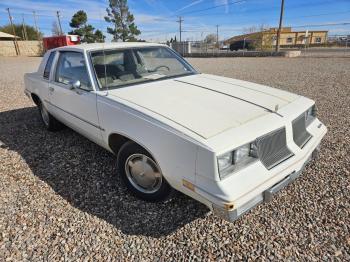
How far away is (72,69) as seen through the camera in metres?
3.73

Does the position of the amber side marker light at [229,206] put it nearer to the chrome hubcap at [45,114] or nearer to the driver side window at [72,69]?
the driver side window at [72,69]

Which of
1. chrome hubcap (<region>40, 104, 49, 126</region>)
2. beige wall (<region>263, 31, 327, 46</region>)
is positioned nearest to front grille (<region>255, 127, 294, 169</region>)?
chrome hubcap (<region>40, 104, 49, 126</region>)

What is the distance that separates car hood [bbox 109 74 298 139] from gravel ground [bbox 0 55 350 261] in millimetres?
983

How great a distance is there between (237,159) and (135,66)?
2.11m

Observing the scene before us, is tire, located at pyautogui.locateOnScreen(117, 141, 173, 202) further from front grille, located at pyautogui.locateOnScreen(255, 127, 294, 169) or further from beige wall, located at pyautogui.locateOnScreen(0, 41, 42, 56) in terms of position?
beige wall, located at pyautogui.locateOnScreen(0, 41, 42, 56)

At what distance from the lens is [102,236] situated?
7.82ft

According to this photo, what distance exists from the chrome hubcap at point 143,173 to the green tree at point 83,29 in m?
43.7

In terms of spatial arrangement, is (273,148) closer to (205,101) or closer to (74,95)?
(205,101)

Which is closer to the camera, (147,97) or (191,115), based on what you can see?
(191,115)

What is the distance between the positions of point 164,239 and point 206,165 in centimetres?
86

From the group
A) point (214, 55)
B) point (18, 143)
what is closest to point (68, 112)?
point (18, 143)

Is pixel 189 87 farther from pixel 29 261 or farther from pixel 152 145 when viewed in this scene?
pixel 29 261

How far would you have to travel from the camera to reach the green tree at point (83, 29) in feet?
139

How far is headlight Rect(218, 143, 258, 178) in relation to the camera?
1.99 m
